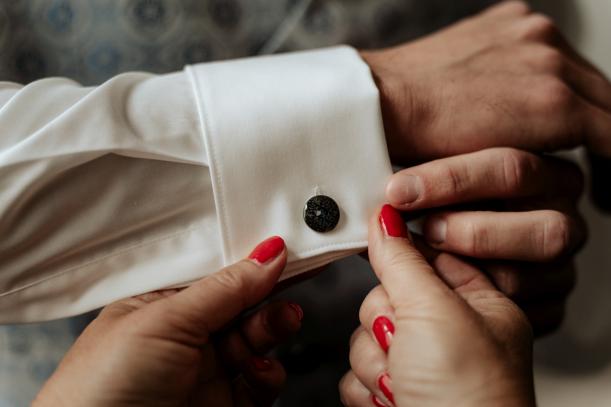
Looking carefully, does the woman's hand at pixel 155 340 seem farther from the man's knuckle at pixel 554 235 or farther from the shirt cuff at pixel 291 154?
the man's knuckle at pixel 554 235

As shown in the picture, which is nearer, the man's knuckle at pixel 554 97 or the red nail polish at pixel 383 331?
the red nail polish at pixel 383 331

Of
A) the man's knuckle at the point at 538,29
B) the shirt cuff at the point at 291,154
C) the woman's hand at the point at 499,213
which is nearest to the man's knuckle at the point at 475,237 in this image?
the woman's hand at the point at 499,213

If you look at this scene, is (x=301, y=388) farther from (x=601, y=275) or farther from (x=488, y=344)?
(x=601, y=275)

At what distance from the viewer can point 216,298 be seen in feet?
1.52

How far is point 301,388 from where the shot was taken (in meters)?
0.75

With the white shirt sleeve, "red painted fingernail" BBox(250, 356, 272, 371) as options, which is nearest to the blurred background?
"red painted fingernail" BBox(250, 356, 272, 371)

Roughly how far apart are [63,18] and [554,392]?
948 millimetres

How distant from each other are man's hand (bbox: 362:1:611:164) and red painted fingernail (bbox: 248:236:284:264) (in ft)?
0.65

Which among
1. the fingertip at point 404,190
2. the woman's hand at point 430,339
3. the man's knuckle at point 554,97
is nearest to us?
the woman's hand at point 430,339

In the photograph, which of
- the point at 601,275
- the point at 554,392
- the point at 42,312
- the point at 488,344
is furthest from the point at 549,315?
the point at 42,312

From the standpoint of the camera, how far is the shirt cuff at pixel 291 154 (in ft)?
1.63

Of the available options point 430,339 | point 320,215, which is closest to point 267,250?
point 320,215

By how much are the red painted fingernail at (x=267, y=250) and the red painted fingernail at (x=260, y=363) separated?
0.56 ft

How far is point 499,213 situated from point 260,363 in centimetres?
32
